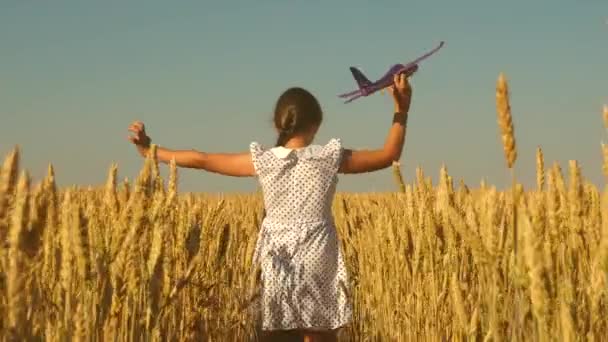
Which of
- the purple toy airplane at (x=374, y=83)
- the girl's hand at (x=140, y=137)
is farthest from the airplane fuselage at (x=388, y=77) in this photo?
the girl's hand at (x=140, y=137)

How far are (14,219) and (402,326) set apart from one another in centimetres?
201

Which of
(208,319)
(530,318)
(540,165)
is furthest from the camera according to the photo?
(208,319)

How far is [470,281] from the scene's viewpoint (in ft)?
7.79

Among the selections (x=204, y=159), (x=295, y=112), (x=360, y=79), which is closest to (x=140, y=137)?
(x=204, y=159)

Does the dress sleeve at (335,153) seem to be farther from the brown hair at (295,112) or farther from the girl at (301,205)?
the brown hair at (295,112)

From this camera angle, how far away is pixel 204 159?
2688 millimetres

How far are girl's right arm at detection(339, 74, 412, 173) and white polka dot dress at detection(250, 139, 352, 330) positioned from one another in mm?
59

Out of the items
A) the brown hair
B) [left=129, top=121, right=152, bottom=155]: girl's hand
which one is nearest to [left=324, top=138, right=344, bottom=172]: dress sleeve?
the brown hair

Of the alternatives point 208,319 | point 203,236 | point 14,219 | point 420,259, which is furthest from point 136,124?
point 14,219

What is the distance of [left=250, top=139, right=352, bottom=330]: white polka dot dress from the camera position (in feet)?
8.66

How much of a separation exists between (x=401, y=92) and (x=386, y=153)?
24 cm

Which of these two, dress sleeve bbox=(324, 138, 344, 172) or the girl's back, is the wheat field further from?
dress sleeve bbox=(324, 138, 344, 172)

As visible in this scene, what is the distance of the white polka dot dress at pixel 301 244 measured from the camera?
264 cm

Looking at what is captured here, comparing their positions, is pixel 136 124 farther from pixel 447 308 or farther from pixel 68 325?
pixel 68 325
